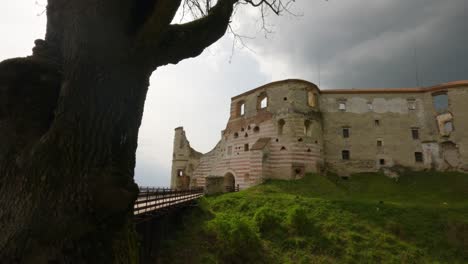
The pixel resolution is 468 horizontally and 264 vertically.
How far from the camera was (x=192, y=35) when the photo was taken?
3.29 m

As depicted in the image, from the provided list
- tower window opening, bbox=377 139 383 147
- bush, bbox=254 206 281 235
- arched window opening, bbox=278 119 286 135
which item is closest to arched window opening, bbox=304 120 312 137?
arched window opening, bbox=278 119 286 135

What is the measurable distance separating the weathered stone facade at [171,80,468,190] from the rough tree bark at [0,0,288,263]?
74.4 feet

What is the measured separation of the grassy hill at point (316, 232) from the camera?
1238 centimetres

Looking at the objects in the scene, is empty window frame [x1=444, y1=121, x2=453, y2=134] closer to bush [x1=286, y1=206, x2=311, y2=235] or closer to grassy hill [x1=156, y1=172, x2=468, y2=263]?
grassy hill [x1=156, y1=172, x2=468, y2=263]

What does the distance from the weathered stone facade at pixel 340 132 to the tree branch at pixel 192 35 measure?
22083mm

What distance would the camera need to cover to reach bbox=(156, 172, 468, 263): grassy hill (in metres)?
12.4

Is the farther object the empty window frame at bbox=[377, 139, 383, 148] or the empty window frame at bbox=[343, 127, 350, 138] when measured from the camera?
the empty window frame at bbox=[343, 127, 350, 138]

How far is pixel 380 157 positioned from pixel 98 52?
29192 mm

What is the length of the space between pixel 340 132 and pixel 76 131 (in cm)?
2864

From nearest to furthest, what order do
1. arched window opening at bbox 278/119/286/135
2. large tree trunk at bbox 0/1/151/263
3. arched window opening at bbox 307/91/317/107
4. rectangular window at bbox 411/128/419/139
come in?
1. large tree trunk at bbox 0/1/151/263
2. arched window opening at bbox 278/119/286/135
3. rectangular window at bbox 411/128/419/139
4. arched window opening at bbox 307/91/317/107

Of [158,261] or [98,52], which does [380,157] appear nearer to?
[158,261]

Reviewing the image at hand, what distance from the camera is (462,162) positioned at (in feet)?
81.7

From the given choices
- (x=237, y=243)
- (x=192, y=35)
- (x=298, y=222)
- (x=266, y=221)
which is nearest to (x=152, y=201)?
(x=237, y=243)

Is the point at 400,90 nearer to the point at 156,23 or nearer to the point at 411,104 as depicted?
the point at 411,104
